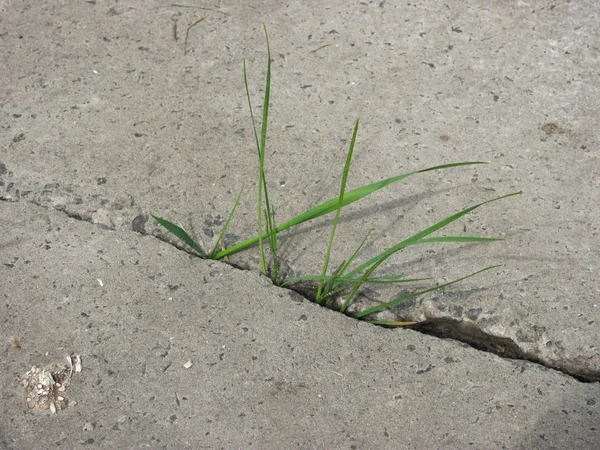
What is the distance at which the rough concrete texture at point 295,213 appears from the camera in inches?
59.9

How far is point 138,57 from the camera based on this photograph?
7.77ft

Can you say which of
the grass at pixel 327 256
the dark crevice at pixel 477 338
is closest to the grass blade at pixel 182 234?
the grass at pixel 327 256

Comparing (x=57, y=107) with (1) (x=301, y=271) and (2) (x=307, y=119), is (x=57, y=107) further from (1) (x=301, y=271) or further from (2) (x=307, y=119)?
(1) (x=301, y=271)

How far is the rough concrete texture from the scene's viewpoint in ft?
4.99

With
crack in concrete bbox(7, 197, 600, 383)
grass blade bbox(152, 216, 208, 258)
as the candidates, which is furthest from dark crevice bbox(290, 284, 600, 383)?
grass blade bbox(152, 216, 208, 258)

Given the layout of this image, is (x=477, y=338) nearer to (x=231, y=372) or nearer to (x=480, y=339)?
(x=480, y=339)

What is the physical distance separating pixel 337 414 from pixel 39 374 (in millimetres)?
636

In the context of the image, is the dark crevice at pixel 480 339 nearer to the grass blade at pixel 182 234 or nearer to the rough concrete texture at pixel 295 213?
the rough concrete texture at pixel 295 213

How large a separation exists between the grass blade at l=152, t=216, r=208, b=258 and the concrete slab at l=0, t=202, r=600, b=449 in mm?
27

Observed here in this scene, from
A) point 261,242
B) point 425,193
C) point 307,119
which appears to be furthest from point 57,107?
point 425,193

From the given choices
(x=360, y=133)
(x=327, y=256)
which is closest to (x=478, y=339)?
(x=327, y=256)

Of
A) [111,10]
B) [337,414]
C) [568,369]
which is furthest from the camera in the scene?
[111,10]

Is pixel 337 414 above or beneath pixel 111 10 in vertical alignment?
beneath

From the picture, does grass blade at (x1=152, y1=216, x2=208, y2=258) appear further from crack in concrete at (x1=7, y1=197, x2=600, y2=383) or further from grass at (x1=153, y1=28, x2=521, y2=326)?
crack in concrete at (x1=7, y1=197, x2=600, y2=383)
